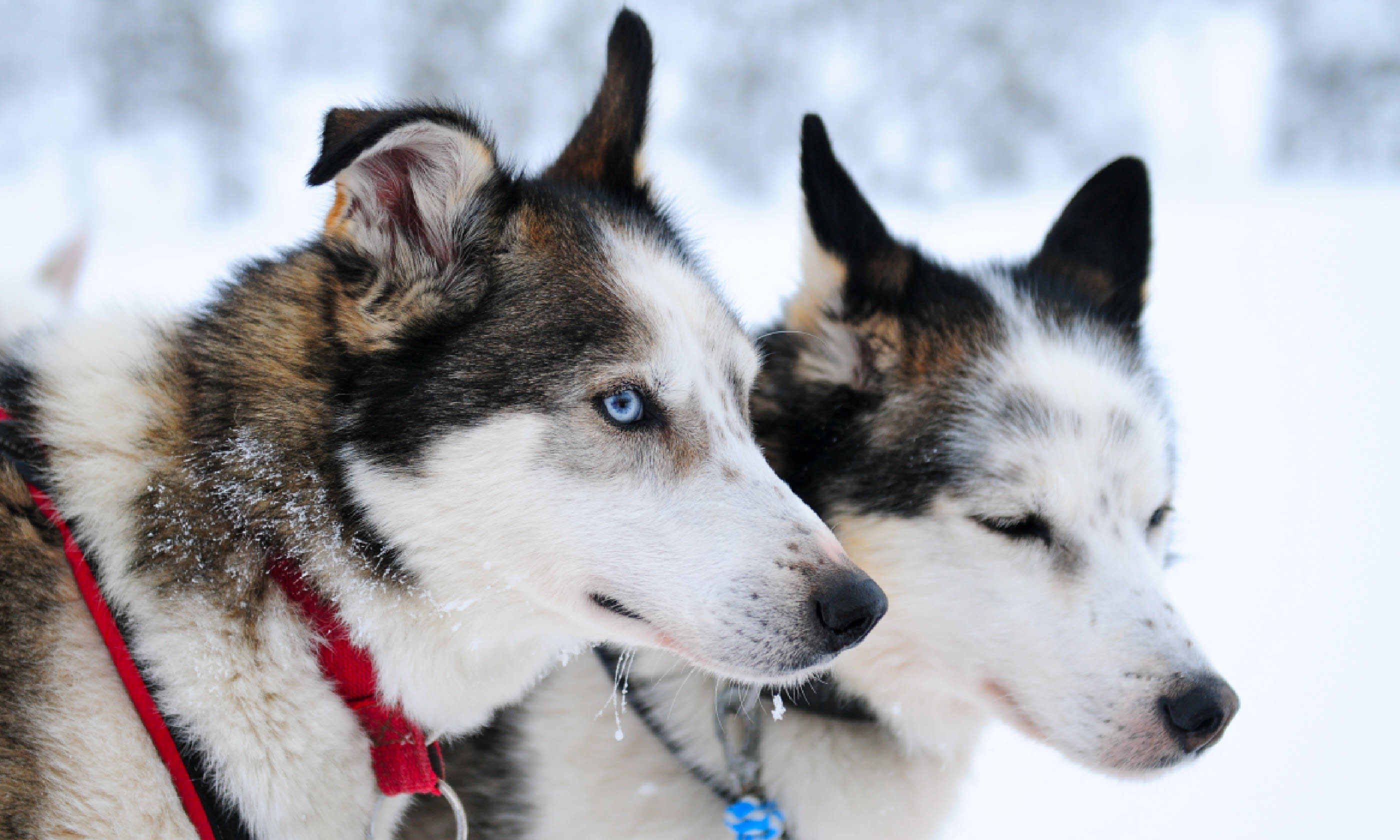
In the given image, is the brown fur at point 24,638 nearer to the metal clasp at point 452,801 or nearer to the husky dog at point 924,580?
the metal clasp at point 452,801

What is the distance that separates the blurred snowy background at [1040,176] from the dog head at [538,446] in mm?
313

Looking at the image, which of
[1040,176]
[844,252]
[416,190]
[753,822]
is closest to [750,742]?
[753,822]

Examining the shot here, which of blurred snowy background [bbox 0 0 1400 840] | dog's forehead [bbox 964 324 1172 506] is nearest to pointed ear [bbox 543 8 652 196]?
blurred snowy background [bbox 0 0 1400 840]

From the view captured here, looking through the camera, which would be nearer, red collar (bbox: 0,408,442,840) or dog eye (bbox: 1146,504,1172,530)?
red collar (bbox: 0,408,442,840)

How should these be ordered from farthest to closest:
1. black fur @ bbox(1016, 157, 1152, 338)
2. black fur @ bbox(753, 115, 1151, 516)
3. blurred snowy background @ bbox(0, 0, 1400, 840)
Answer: blurred snowy background @ bbox(0, 0, 1400, 840) → black fur @ bbox(1016, 157, 1152, 338) → black fur @ bbox(753, 115, 1151, 516)

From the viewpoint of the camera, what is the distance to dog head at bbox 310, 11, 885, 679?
5.11 ft

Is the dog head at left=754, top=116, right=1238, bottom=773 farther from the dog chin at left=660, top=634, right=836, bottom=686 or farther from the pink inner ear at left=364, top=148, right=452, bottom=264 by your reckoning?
the pink inner ear at left=364, top=148, right=452, bottom=264

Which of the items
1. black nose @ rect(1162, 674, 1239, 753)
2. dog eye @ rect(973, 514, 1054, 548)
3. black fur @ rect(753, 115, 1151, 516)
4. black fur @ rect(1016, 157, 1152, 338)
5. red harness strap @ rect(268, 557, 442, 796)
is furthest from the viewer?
black fur @ rect(1016, 157, 1152, 338)

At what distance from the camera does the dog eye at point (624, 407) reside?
165 centimetres

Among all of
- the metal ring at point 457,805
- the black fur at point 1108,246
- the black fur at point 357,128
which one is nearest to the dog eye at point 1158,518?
the black fur at point 1108,246

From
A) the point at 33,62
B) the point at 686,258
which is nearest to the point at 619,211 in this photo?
the point at 686,258

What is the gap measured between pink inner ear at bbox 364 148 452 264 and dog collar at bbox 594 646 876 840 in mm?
932

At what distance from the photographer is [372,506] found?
156 centimetres

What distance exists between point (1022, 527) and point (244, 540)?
1.42 m
